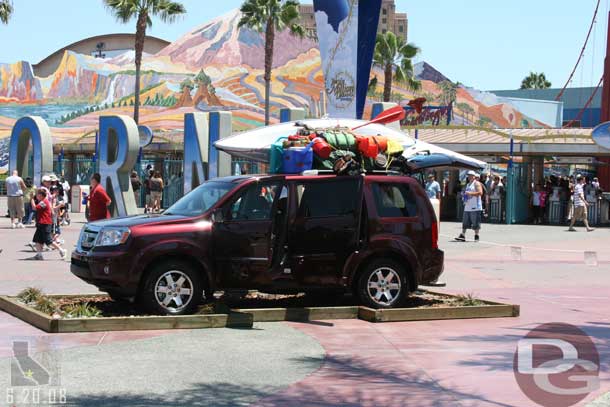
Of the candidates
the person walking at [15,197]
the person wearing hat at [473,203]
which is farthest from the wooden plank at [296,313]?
the person walking at [15,197]

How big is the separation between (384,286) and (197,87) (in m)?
58.8

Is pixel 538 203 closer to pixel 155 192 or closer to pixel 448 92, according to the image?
pixel 155 192

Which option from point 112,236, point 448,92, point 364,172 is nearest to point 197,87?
point 448,92

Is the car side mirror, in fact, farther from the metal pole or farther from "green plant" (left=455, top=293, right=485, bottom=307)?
the metal pole

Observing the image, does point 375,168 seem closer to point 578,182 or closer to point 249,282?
point 249,282

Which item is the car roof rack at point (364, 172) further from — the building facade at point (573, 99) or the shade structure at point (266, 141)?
the building facade at point (573, 99)

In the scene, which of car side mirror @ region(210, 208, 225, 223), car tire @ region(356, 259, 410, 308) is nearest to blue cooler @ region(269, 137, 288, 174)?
car side mirror @ region(210, 208, 225, 223)

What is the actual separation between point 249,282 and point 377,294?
5.32 ft

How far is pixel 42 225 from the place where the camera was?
17.6 m

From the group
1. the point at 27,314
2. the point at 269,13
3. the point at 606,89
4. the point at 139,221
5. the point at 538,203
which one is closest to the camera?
the point at 27,314

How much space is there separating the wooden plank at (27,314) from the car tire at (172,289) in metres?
1.16

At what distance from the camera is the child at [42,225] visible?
57.3 ft

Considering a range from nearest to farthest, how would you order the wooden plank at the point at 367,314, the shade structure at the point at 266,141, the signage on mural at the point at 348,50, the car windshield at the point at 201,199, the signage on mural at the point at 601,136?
the wooden plank at the point at 367,314 < the car windshield at the point at 201,199 < the shade structure at the point at 266,141 < the signage on mural at the point at 348,50 < the signage on mural at the point at 601,136

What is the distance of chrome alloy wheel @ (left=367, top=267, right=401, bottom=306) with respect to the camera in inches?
467
